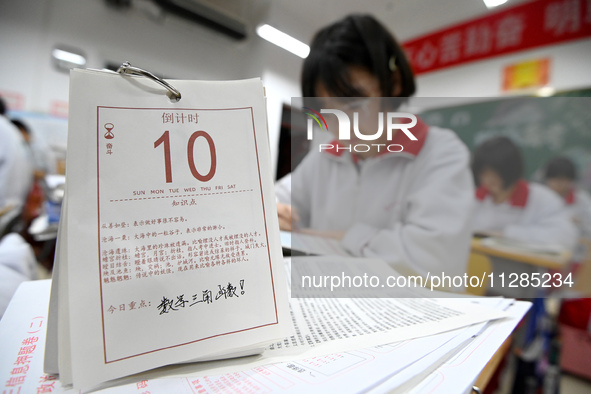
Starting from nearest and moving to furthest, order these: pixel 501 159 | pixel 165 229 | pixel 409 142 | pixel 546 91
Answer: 1. pixel 165 229
2. pixel 409 142
3. pixel 501 159
4. pixel 546 91

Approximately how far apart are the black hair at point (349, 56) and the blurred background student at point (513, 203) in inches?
15.1

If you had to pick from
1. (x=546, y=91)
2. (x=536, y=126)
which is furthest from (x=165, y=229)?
(x=546, y=91)

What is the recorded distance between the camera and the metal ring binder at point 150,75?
0.21 metres

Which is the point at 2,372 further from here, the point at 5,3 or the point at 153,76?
the point at 5,3

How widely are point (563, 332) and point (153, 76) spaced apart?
6.47 feet

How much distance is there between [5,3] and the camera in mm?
1844

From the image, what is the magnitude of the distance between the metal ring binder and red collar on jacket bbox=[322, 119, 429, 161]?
0.32m

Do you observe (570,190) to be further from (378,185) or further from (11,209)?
(11,209)

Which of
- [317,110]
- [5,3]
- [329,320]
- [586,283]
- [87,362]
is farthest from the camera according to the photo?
[5,3]

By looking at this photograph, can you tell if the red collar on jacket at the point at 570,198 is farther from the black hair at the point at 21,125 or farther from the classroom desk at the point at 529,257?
the black hair at the point at 21,125

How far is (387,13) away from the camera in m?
0.85

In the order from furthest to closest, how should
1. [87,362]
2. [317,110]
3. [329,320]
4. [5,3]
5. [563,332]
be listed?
[5,3]
[563,332]
[317,110]
[329,320]
[87,362]

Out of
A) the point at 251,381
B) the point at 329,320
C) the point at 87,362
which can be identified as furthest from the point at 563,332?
the point at 87,362

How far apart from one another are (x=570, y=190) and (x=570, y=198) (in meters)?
0.03
